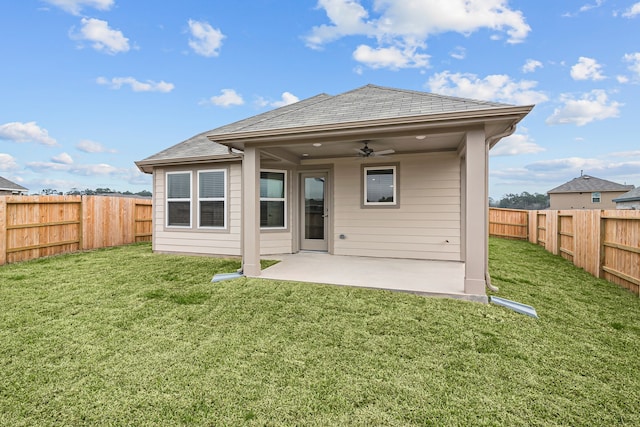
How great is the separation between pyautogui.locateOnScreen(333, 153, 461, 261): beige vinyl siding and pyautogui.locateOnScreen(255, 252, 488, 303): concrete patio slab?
332 millimetres

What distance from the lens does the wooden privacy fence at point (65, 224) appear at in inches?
270

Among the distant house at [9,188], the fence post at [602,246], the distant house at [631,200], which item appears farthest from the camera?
the distant house at [9,188]

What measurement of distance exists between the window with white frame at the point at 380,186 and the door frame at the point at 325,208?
0.93 meters

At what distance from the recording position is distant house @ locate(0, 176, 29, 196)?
704 inches

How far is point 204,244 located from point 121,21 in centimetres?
894

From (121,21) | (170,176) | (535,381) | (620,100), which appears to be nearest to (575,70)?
(620,100)

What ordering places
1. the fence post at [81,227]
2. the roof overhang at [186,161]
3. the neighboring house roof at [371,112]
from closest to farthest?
the neighboring house roof at [371,112] < the roof overhang at [186,161] < the fence post at [81,227]

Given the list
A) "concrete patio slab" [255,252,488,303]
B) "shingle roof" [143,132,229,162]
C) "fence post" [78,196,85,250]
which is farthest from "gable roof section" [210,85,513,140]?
"fence post" [78,196,85,250]

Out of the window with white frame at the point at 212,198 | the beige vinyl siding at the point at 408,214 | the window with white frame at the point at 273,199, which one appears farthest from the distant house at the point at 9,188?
the beige vinyl siding at the point at 408,214

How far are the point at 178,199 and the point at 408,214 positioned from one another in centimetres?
606

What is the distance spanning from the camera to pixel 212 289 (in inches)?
181

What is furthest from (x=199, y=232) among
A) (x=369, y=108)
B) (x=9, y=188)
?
(x=9, y=188)

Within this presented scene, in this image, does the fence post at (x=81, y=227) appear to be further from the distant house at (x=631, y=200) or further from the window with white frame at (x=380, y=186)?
the distant house at (x=631, y=200)

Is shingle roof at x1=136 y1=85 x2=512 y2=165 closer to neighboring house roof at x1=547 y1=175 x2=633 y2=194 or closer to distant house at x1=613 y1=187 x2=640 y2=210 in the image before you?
distant house at x1=613 y1=187 x2=640 y2=210
